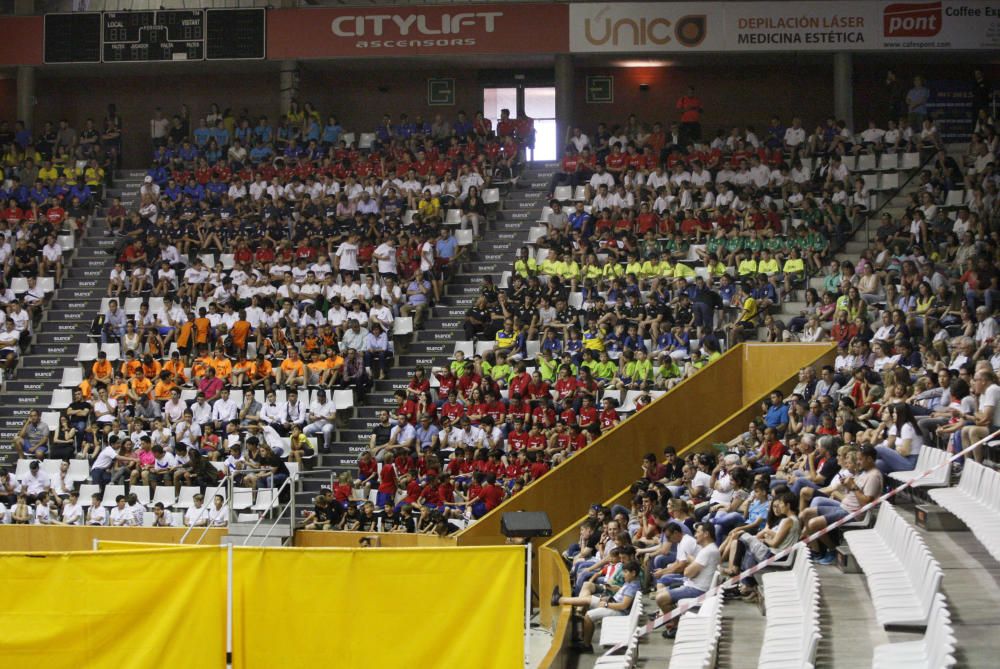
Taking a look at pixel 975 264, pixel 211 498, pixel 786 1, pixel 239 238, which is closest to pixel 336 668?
pixel 211 498

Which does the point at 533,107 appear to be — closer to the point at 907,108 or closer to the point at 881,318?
the point at 907,108

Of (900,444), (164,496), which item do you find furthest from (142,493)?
(900,444)

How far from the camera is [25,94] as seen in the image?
111 ft

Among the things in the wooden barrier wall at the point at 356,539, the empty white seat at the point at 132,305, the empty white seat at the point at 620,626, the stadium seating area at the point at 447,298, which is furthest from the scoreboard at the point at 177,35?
the empty white seat at the point at 620,626

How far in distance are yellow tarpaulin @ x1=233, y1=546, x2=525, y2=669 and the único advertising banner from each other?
74.2ft

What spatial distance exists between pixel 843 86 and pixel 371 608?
2343 cm

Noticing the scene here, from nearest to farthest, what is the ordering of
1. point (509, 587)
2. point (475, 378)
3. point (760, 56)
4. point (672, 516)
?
point (509, 587), point (672, 516), point (475, 378), point (760, 56)

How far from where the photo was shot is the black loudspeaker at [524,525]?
13.7 m

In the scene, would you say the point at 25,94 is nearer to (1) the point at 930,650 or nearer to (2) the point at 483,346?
(2) the point at 483,346

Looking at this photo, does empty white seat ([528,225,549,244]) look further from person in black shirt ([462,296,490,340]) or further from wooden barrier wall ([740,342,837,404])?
wooden barrier wall ([740,342,837,404])

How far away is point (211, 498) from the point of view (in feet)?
71.2

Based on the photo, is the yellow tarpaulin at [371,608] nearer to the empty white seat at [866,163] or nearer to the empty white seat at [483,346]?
the empty white seat at [483,346]

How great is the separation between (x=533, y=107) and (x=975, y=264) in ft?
50.6

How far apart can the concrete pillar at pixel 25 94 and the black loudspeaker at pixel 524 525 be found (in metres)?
23.9
